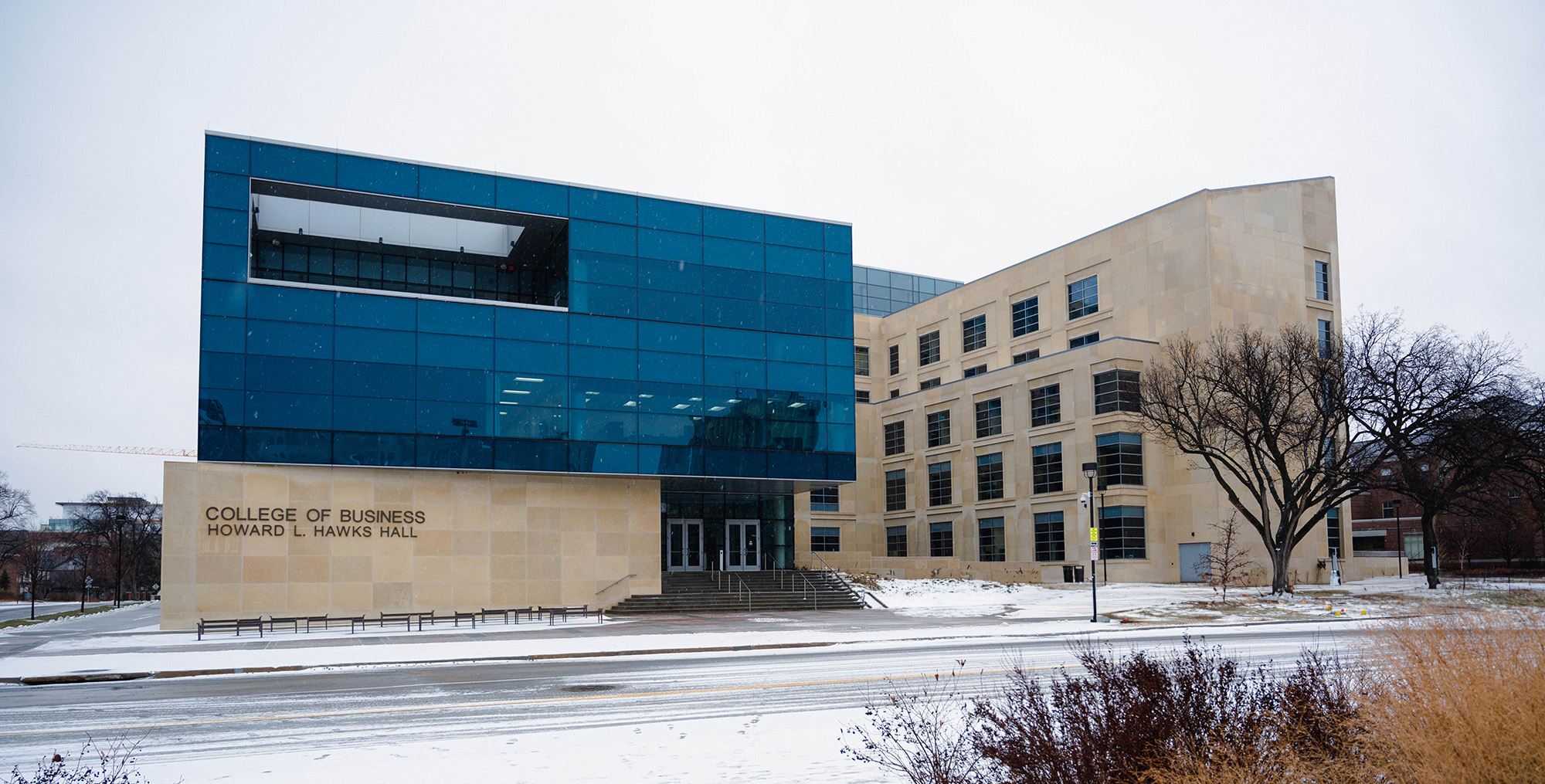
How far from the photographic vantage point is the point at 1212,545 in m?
54.0

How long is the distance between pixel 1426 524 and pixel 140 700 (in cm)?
5452

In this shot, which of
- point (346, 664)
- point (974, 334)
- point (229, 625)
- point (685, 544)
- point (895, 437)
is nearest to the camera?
point (346, 664)

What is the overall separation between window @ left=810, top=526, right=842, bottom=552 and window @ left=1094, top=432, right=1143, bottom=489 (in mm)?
21519

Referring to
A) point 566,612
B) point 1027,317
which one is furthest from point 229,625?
point 1027,317

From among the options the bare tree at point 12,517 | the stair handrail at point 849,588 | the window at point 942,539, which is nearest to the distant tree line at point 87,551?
the bare tree at point 12,517

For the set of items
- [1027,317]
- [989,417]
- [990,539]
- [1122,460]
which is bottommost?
[990,539]

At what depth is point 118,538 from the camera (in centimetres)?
7281

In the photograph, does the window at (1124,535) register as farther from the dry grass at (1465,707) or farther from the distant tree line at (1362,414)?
the dry grass at (1465,707)

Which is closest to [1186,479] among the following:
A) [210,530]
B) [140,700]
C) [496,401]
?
[496,401]

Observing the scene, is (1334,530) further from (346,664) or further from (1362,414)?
(346,664)

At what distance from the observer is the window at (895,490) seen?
74750 mm

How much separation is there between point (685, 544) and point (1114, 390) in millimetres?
26038

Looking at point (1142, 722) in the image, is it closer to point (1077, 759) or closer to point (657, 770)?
point (1077, 759)

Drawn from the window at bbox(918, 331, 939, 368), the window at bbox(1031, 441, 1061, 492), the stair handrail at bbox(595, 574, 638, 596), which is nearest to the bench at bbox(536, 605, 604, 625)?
the stair handrail at bbox(595, 574, 638, 596)
